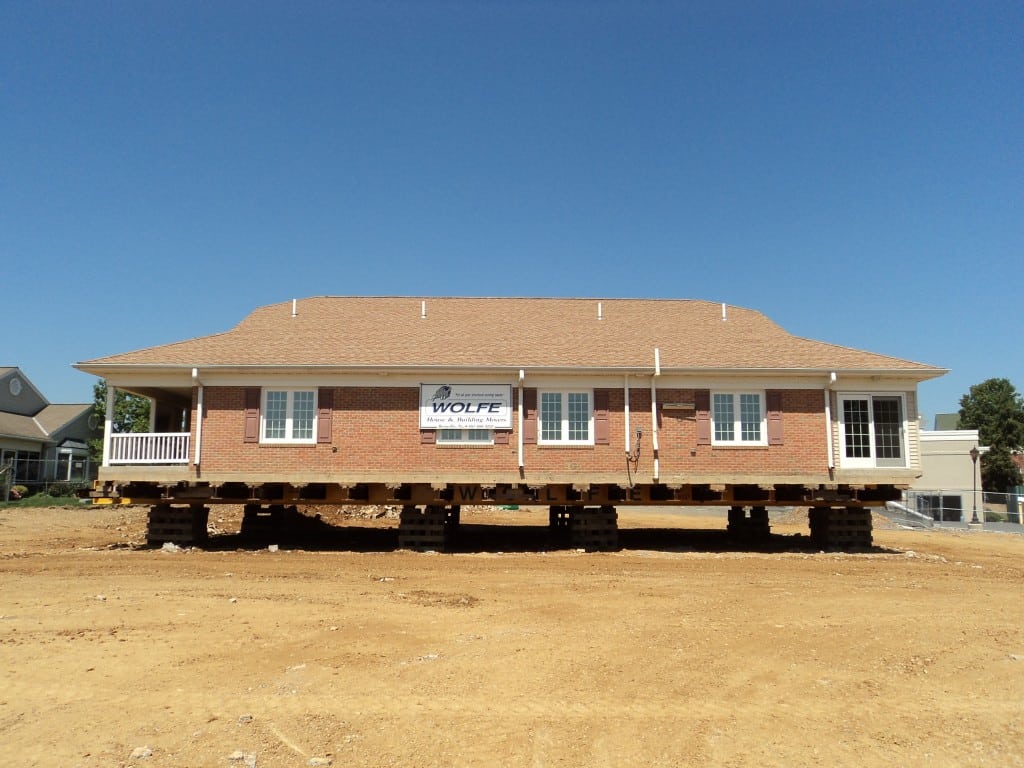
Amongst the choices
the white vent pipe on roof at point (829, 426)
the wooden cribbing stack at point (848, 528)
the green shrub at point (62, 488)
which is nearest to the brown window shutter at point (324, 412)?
the white vent pipe on roof at point (829, 426)

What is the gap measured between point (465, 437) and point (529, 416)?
1675 mm

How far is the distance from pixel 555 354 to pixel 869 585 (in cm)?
882

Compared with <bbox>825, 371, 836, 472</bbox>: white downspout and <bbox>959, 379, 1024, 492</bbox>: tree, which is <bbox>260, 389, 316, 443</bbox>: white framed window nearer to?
<bbox>825, 371, 836, 472</bbox>: white downspout

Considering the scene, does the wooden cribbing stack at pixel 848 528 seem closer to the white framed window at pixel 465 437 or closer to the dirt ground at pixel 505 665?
the dirt ground at pixel 505 665

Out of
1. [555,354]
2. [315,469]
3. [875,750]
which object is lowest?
[875,750]

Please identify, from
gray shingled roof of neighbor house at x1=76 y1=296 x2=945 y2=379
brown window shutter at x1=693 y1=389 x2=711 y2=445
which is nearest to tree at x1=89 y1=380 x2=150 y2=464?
gray shingled roof of neighbor house at x1=76 y1=296 x2=945 y2=379

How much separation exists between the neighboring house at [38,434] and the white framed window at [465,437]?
28598mm

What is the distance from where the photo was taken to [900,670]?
27.0 ft

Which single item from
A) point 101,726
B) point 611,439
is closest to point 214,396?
point 611,439

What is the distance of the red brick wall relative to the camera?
18.2m

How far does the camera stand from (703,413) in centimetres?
1856

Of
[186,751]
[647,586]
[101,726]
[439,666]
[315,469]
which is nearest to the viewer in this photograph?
[186,751]

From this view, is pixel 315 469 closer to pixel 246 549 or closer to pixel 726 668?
pixel 246 549

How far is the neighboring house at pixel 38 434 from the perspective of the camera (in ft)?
126
